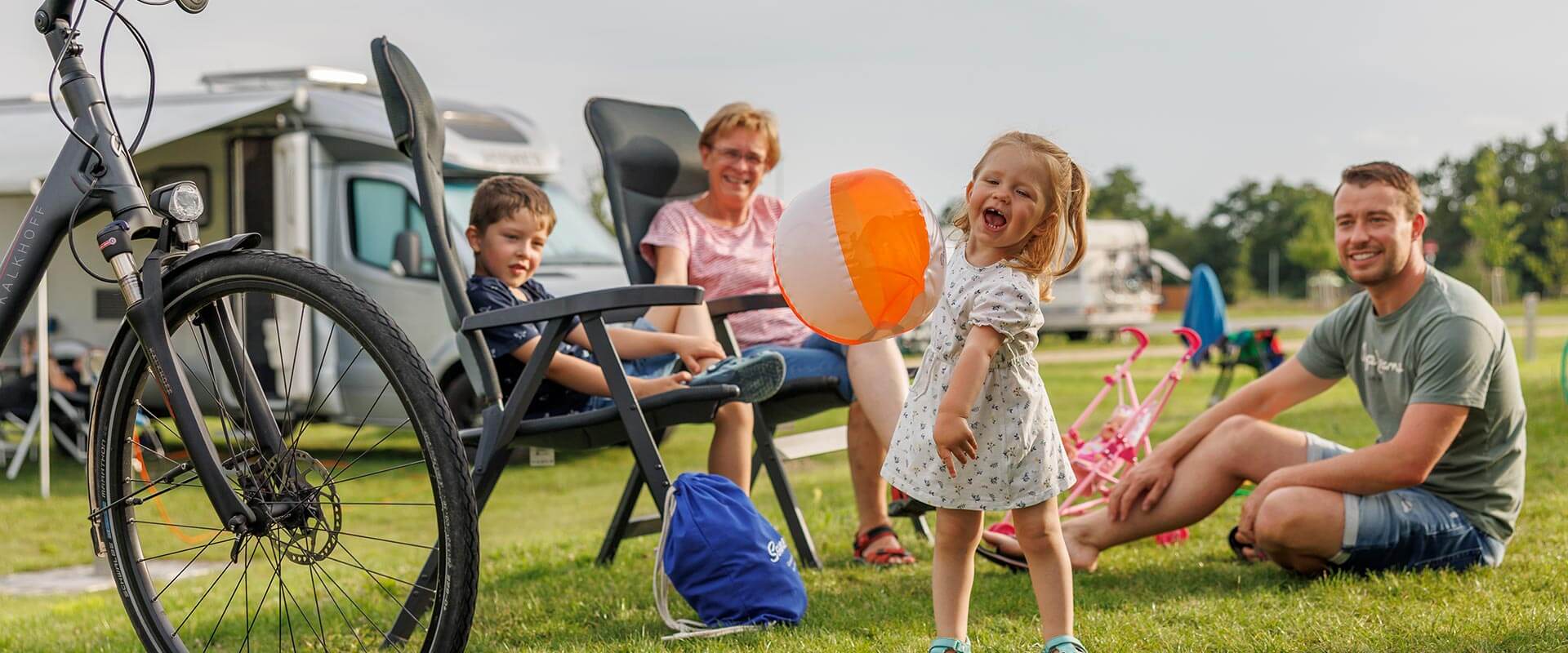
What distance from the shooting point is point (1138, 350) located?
3.92 metres

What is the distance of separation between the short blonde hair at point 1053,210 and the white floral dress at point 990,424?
4cm

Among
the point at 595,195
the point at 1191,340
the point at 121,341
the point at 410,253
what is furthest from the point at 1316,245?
the point at 121,341

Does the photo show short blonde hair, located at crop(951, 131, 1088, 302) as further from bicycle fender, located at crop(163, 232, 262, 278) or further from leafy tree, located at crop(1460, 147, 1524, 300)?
leafy tree, located at crop(1460, 147, 1524, 300)

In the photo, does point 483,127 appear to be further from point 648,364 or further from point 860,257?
point 860,257

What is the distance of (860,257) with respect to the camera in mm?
2473

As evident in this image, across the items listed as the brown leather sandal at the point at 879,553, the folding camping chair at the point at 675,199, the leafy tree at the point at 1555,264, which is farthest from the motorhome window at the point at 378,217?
the leafy tree at the point at 1555,264

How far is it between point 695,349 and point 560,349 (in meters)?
0.33

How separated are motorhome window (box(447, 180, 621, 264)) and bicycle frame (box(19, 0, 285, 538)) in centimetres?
541

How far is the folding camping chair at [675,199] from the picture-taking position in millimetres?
3471

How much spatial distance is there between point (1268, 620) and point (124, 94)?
8402 millimetres

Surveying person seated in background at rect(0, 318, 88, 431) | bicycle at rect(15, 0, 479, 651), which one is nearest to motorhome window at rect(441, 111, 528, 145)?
person seated in background at rect(0, 318, 88, 431)

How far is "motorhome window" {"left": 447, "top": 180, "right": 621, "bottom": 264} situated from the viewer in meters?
8.09

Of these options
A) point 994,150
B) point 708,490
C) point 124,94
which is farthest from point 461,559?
point 124,94

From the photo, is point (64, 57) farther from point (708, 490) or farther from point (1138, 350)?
point (1138, 350)
